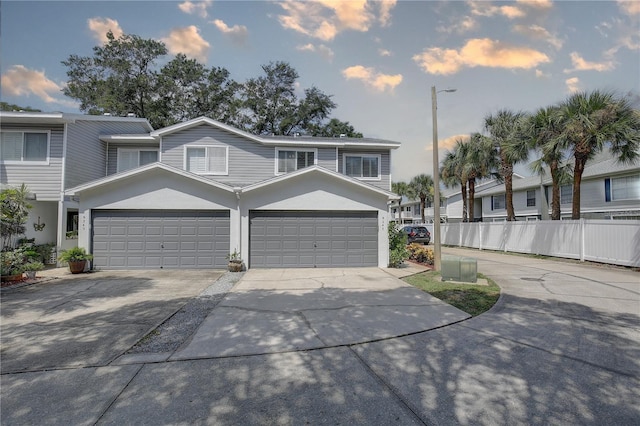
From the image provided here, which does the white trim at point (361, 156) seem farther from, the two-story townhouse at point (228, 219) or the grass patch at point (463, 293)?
the grass patch at point (463, 293)

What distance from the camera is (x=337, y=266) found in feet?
40.9

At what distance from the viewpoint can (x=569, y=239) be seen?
1420 centimetres

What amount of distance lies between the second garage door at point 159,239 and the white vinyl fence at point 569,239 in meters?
15.3

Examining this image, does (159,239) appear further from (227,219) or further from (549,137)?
(549,137)

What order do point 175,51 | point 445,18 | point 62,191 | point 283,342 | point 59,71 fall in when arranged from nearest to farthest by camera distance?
point 283,342, point 445,18, point 62,191, point 59,71, point 175,51

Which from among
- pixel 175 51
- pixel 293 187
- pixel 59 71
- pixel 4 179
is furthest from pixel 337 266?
pixel 59 71

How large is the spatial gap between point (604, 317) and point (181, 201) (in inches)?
506

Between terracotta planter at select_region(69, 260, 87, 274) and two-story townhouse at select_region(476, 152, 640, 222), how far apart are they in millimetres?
26459

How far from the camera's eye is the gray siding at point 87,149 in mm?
13133

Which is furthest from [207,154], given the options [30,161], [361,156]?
[361,156]

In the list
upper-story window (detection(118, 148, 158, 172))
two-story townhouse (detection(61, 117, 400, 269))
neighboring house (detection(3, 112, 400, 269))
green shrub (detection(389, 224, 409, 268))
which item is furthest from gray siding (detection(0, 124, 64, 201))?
green shrub (detection(389, 224, 409, 268))

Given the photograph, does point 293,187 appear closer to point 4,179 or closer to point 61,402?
point 61,402

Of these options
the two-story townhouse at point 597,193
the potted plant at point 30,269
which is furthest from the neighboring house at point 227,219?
the two-story townhouse at point 597,193

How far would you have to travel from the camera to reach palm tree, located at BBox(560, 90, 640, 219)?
12555mm
